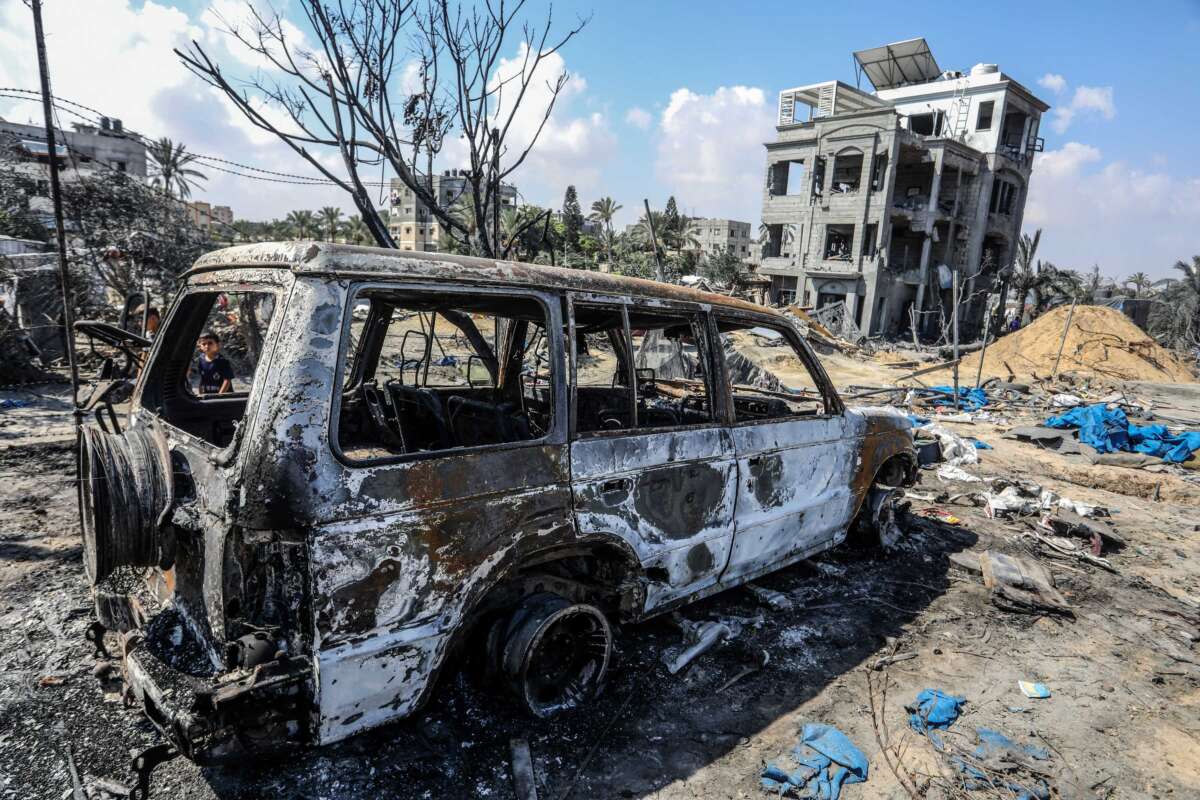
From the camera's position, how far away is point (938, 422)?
1207 cm

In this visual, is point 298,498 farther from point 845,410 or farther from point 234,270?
point 845,410

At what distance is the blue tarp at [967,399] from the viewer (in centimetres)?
1372

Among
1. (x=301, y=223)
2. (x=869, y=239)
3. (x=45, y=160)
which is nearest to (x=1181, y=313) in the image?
(x=869, y=239)

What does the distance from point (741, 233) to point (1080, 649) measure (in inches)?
2907

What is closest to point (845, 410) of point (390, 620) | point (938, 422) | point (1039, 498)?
point (390, 620)

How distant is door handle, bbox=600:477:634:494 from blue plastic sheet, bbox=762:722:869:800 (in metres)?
1.32

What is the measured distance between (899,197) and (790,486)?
1423 inches

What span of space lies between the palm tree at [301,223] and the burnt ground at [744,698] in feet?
175

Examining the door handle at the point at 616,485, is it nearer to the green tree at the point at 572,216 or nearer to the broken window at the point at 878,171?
the broken window at the point at 878,171

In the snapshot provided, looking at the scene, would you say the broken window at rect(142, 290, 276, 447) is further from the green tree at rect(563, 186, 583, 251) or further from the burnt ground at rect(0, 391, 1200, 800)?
the green tree at rect(563, 186, 583, 251)

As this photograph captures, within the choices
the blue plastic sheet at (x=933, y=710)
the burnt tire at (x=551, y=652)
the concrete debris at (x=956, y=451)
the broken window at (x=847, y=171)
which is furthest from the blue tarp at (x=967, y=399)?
the broken window at (x=847, y=171)

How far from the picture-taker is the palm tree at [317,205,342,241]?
5178cm

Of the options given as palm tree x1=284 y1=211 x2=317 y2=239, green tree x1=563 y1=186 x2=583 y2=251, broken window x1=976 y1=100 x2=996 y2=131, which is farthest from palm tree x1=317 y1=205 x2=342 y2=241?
broken window x1=976 y1=100 x2=996 y2=131

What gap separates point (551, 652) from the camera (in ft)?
9.51
